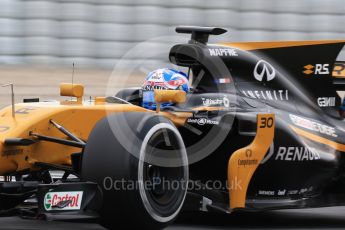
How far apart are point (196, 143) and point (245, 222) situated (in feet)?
3.57

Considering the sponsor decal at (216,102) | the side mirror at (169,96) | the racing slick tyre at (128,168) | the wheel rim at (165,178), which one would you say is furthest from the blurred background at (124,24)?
the racing slick tyre at (128,168)

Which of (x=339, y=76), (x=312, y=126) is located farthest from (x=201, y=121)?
(x=339, y=76)

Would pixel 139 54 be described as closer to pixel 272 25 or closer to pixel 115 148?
pixel 272 25

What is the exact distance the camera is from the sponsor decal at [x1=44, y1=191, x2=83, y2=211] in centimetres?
560

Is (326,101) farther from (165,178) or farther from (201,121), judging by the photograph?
(165,178)

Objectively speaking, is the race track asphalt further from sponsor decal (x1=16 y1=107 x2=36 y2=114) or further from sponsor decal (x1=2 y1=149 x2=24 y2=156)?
sponsor decal (x1=16 y1=107 x2=36 y2=114)

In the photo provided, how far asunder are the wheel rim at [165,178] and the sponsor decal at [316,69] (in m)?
2.41

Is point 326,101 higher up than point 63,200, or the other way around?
point 326,101

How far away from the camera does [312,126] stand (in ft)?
24.9

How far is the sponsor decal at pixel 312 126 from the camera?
24.6 feet

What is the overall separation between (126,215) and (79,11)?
8228mm

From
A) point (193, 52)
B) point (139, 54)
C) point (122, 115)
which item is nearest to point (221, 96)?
point (193, 52)

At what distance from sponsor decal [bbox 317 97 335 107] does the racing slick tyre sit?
256 centimetres

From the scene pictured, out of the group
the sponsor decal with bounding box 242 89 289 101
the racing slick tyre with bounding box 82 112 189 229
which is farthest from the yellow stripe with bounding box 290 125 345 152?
the racing slick tyre with bounding box 82 112 189 229
